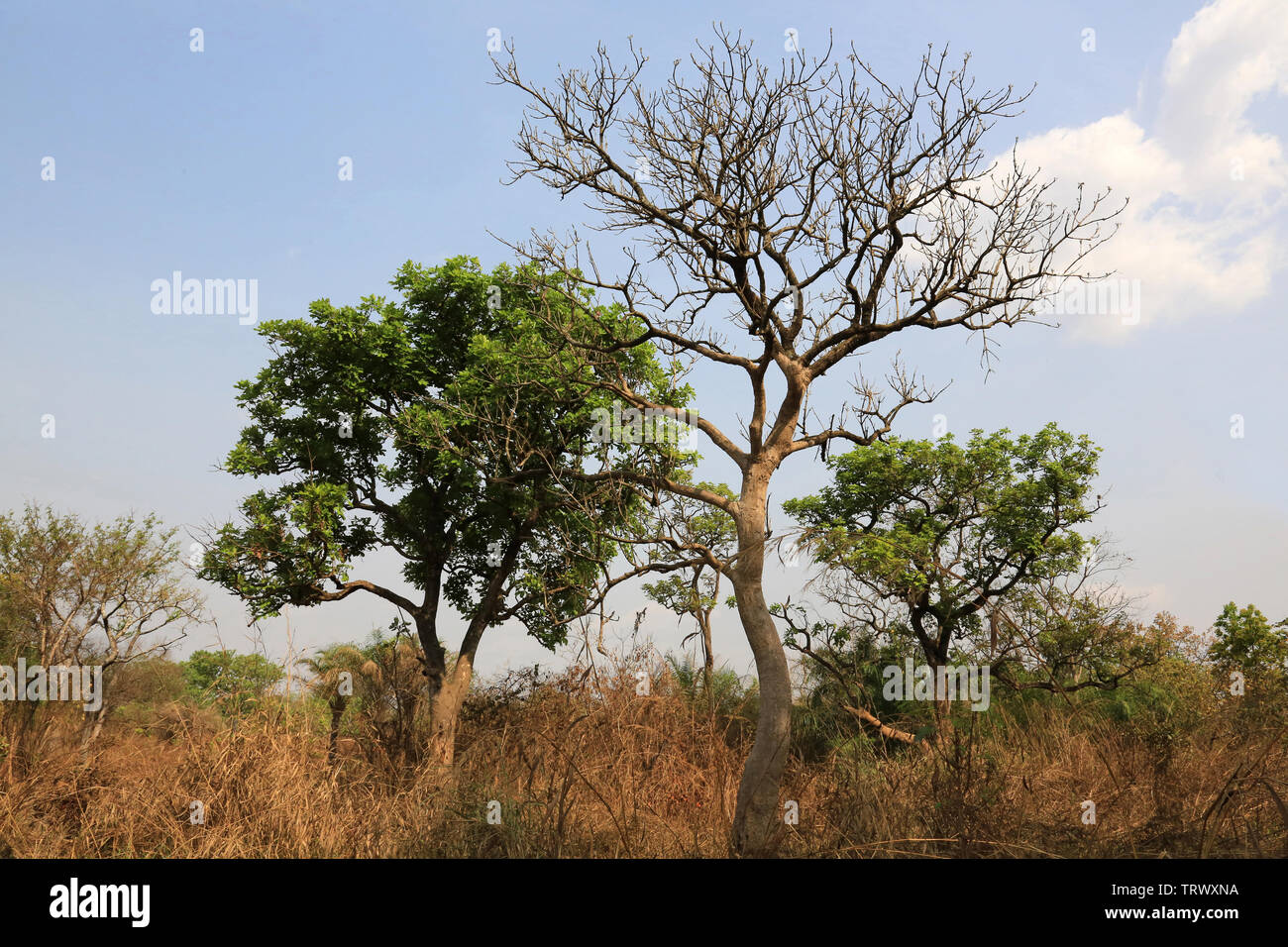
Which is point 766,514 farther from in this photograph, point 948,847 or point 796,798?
point 948,847

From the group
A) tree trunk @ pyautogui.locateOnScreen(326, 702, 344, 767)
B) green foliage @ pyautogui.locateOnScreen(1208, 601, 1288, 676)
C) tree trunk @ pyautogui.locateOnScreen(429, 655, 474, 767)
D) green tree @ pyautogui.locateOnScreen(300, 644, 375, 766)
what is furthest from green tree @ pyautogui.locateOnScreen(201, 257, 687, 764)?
green foliage @ pyautogui.locateOnScreen(1208, 601, 1288, 676)

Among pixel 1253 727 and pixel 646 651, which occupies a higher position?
pixel 646 651

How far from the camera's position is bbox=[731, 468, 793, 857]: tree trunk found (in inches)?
302

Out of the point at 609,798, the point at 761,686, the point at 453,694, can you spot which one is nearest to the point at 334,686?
the point at 609,798

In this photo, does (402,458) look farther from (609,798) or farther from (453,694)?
(609,798)

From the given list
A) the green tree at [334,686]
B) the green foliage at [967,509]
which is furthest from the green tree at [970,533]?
the green tree at [334,686]

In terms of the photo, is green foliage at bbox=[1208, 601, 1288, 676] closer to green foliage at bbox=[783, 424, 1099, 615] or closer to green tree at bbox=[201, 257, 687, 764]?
green foliage at bbox=[783, 424, 1099, 615]

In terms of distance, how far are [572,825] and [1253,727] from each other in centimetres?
937

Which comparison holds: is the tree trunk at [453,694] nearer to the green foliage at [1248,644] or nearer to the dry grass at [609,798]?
the dry grass at [609,798]

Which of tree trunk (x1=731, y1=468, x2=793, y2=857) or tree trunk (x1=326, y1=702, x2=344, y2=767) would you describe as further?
tree trunk (x1=326, y1=702, x2=344, y2=767)

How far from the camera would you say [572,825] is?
6734 mm

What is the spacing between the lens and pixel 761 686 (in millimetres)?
8172

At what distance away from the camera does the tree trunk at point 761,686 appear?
302 inches
